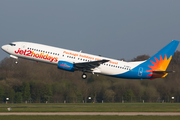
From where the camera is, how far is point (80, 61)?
132ft

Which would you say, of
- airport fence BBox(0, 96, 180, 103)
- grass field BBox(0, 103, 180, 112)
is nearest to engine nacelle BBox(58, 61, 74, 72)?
grass field BBox(0, 103, 180, 112)

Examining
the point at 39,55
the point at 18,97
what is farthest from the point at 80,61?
the point at 18,97

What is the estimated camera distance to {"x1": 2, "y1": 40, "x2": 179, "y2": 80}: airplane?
3953cm

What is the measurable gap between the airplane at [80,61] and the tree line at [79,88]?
11.9 metres

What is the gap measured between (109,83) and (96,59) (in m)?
16.2

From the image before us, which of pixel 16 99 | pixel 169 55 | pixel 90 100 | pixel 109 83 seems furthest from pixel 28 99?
pixel 169 55

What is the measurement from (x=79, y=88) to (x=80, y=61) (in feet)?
57.4

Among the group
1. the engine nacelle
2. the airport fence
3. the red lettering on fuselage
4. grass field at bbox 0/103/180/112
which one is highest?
the red lettering on fuselage

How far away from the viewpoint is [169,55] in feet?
148

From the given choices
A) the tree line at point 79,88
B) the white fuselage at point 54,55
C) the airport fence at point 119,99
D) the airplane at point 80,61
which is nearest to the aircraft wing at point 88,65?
the airplane at point 80,61

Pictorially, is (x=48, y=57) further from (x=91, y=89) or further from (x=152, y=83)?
(x=152, y=83)

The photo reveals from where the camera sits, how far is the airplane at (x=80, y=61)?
3953cm

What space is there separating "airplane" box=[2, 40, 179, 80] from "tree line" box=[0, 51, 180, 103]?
11.9 metres

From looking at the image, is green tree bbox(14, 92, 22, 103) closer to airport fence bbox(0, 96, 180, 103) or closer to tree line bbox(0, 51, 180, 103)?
tree line bbox(0, 51, 180, 103)
